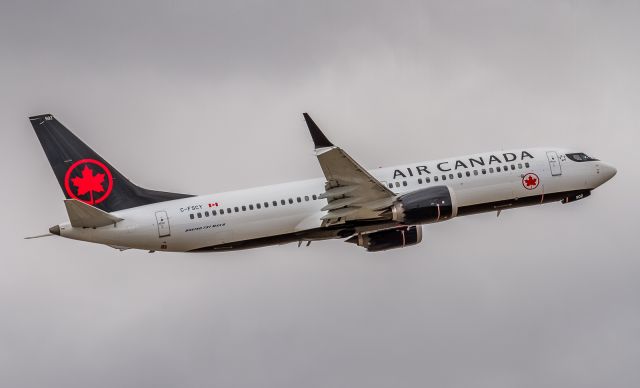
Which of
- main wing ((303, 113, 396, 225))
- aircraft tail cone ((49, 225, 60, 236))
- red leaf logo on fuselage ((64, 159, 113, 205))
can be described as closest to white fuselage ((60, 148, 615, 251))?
aircraft tail cone ((49, 225, 60, 236))

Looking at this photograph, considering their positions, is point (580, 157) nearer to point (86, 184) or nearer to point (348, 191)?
point (348, 191)

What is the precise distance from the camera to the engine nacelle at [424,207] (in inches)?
3681

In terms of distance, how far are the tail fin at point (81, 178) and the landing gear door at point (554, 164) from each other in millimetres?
27896

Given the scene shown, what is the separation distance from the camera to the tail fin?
93438 mm

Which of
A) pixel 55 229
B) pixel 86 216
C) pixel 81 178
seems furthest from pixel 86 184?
pixel 55 229

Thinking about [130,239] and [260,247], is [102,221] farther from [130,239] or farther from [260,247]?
[260,247]

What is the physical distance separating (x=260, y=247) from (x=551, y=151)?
23.3m

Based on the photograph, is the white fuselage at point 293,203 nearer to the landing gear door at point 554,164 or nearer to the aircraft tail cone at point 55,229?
the landing gear door at point 554,164

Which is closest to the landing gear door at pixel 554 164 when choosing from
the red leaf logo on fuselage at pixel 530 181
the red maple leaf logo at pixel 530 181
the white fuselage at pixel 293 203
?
the white fuselage at pixel 293 203

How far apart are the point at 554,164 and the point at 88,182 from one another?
112 ft

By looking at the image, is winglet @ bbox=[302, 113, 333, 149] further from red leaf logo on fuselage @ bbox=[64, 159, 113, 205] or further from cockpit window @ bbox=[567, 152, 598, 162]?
cockpit window @ bbox=[567, 152, 598, 162]

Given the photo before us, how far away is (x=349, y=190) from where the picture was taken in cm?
9281

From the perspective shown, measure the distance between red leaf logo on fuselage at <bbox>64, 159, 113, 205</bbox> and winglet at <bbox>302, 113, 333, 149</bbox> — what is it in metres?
15.6

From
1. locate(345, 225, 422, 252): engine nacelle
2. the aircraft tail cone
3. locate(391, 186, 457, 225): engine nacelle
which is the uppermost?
the aircraft tail cone
